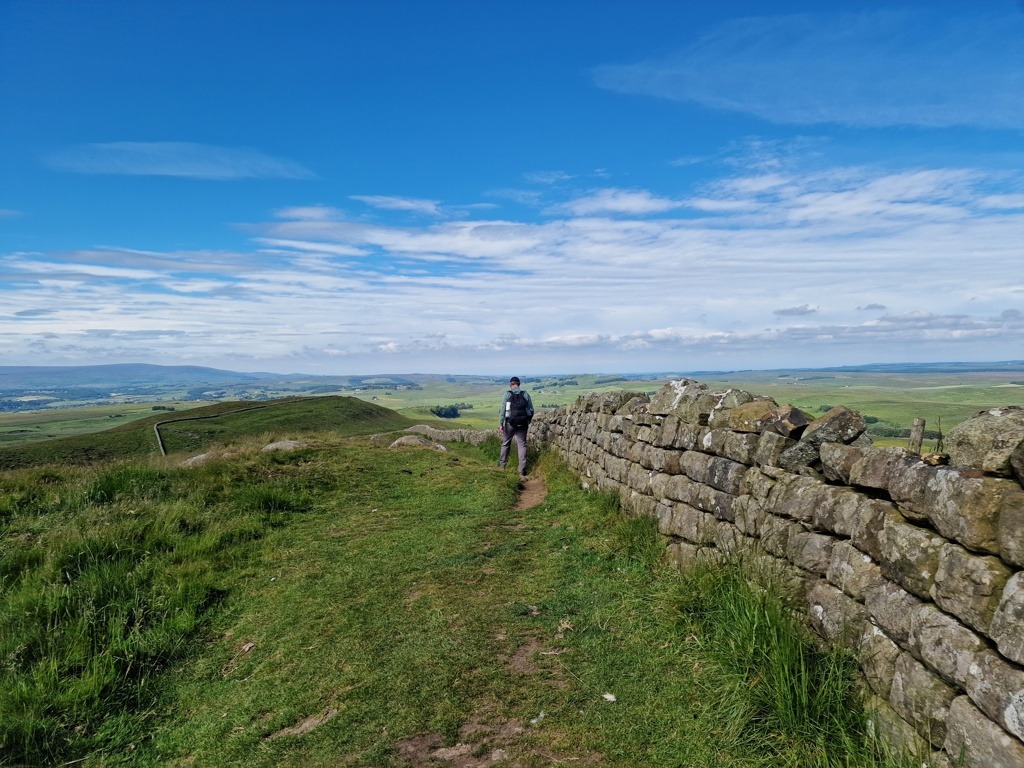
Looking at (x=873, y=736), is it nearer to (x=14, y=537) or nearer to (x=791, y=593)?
(x=791, y=593)

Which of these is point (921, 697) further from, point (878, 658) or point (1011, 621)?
point (1011, 621)

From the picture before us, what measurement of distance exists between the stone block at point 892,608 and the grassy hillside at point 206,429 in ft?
71.8

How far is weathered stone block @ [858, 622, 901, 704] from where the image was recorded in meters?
4.48

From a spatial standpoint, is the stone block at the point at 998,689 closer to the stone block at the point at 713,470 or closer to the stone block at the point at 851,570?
the stone block at the point at 851,570

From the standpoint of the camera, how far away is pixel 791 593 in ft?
19.1

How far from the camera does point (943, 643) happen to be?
157 inches

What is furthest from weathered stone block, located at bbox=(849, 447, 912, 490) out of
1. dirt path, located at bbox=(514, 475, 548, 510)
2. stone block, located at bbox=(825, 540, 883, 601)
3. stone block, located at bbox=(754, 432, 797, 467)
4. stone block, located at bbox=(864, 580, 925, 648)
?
dirt path, located at bbox=(514, 475, 548, 510)

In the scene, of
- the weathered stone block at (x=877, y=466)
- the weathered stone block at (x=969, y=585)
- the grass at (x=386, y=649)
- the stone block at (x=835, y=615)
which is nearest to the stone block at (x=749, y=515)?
the grass at (x=386, y=649)

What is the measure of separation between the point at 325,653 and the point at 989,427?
671 centimetres

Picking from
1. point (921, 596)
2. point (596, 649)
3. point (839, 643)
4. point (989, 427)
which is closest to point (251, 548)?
point (596, 649)

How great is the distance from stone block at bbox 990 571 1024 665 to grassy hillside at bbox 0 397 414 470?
75.2 feet

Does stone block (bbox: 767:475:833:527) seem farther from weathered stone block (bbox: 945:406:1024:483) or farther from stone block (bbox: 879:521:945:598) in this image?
weathered stone block (bbox: 945:406:1024:483)

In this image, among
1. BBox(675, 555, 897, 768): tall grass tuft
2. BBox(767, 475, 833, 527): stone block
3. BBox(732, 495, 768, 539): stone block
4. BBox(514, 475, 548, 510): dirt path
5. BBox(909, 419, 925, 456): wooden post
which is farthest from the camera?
BBox(514, 475, 548, 510): dirt path

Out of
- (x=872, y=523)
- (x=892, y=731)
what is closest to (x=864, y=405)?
(x=872, y=523)
